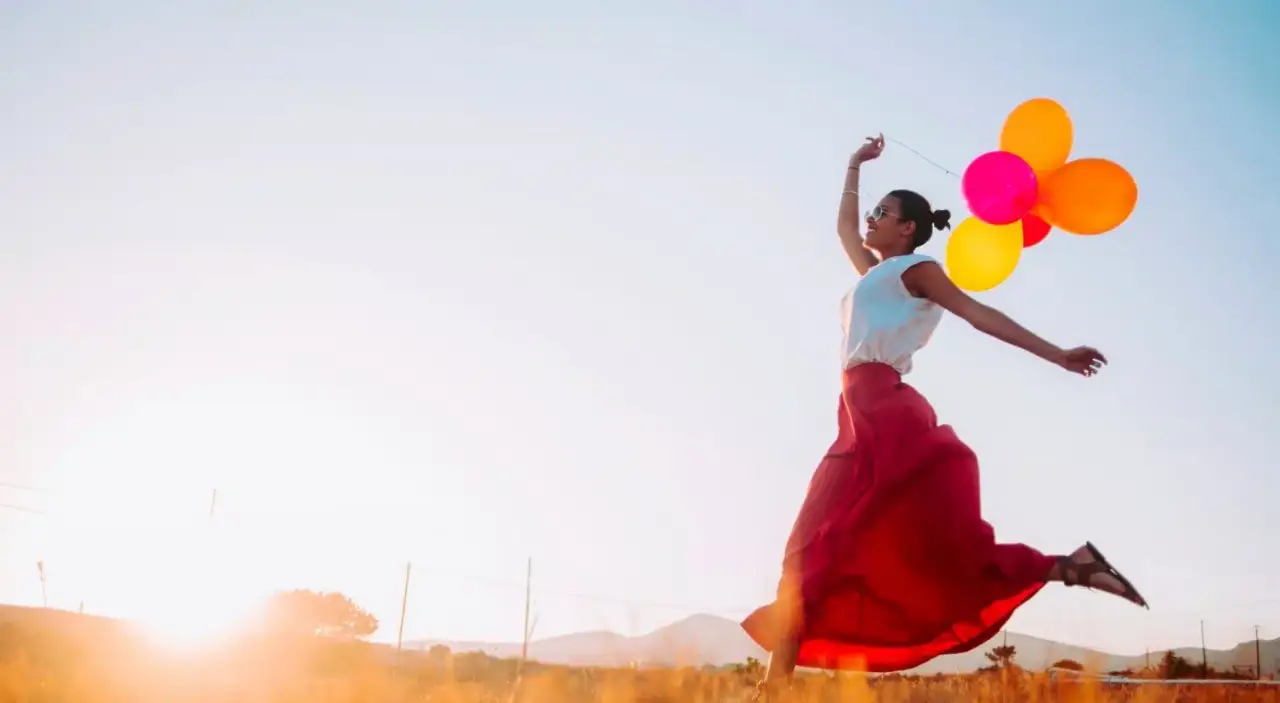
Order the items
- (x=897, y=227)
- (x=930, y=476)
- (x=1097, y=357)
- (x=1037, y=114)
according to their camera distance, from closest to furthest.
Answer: (x=1097, y=357) → (x=930, y=476) → (x=897, y=227) → (x=1037, y=114)

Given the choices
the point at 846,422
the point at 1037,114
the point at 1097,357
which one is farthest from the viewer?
the point at 1037,114

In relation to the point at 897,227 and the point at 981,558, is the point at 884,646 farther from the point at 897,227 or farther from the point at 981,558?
the point at 897,227

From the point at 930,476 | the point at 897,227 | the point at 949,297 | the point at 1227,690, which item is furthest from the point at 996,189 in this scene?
the point at 1227,690

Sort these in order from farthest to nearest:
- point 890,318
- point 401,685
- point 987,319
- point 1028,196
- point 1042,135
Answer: point 1042,135
point 1028,196
point 890,318
point 987,319
point 401,685

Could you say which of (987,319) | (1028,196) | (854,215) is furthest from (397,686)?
(1028,196)

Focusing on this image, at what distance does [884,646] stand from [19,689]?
125 inches

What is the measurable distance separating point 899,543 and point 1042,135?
231 cm

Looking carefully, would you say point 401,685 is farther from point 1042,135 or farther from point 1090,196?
point 1042,135

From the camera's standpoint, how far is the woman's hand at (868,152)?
5.62 metres

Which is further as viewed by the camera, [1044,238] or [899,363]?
[1044,238]

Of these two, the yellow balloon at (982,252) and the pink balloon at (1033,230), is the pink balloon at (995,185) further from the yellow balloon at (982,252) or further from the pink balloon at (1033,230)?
the pink balloon at (1033,230)

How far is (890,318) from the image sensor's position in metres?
4.50

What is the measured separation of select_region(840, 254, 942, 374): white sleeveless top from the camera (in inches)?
177

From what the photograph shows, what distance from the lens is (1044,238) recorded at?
5.30m
